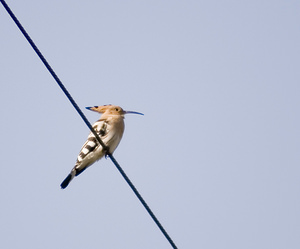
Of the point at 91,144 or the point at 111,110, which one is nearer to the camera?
the point at 91,144

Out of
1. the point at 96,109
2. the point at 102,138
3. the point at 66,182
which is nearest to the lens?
the point at 66,182

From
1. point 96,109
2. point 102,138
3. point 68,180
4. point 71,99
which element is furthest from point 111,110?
point 71,99

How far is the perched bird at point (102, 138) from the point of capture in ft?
16.9

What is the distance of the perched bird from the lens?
515 cm

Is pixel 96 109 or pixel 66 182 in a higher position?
pixel 96 109

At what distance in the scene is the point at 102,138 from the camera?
5.41 m

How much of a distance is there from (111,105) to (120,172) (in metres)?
3.03

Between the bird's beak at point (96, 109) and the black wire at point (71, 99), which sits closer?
the black wire at point (71, 99)

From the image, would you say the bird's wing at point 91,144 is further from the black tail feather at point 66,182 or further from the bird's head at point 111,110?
the bird's head at point 111,110

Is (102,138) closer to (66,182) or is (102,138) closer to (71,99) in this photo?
(66,182)

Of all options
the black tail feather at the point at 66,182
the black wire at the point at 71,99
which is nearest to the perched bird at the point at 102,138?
the black tail feather at the point at 66,182

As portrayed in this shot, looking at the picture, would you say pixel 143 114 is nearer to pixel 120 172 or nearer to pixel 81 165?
pixel 81 165

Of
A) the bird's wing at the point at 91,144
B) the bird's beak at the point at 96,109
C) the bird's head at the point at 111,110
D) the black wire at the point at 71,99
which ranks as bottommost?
the black wire at the point at 71,99

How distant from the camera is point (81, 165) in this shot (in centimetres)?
516
